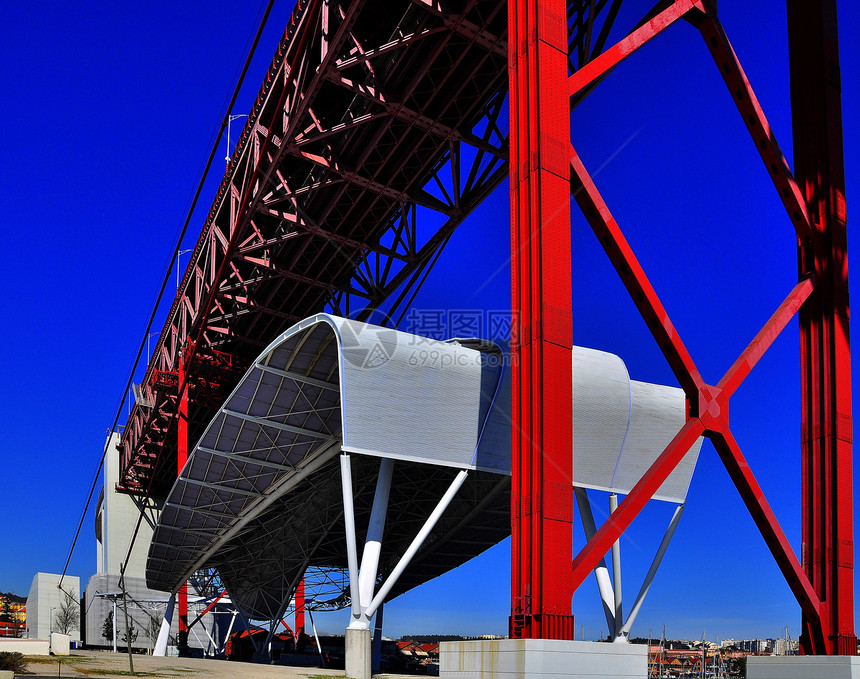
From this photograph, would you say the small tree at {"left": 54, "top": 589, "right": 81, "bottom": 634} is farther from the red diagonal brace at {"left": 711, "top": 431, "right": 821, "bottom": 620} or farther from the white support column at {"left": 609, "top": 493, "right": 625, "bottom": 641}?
the red diagonal brace at {"left": 711, "top": 431, "right": 821, "bottom": 620}

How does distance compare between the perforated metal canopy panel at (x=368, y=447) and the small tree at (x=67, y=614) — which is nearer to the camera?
the perforated metal canopy panel at (x=368, y=447)

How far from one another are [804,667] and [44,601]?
83002 millimetres

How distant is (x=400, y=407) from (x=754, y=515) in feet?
45.6

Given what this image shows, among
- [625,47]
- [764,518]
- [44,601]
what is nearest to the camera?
[764,518]

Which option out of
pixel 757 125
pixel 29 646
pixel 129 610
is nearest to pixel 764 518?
pixel 757 125

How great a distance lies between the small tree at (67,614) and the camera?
82188mm

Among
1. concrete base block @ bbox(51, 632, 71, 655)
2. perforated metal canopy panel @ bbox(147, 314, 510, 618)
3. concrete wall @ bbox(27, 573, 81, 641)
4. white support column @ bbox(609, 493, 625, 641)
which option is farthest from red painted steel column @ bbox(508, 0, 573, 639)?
concrete wall @ bbox(27, 573, 81, 641)

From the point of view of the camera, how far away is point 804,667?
14.2m

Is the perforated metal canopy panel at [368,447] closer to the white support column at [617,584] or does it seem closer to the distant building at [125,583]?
the white support column at [617,584]

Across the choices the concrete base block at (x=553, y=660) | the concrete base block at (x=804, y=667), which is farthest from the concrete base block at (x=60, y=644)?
the concrete base block at (x=804, y=667)

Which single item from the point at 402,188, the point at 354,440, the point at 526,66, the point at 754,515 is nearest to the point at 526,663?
the point at 754,515

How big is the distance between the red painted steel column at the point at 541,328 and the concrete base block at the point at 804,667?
441 centimetres

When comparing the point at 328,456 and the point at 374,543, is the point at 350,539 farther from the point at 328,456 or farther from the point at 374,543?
the point at 328,456

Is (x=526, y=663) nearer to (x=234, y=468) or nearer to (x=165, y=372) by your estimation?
(x=234, y=468)
